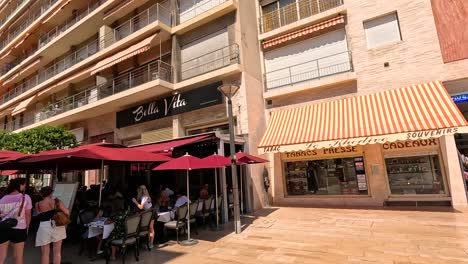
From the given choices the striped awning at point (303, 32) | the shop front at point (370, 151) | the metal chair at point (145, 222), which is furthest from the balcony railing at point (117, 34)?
the metal chair at point (145, 222)

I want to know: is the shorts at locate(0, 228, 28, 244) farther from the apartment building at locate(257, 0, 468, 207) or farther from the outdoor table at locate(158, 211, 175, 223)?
the apartment building at locate(257, 0, 468, 207)

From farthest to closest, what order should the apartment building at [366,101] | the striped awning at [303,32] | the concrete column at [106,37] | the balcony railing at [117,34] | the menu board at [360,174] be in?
the concrete column at [106,37] < the balcony railing at [117,34] < the striped awning at [303,32] < the menu board at [360,174] < the apartment building at [366,101]

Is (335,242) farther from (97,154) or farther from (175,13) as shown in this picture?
(175,13)

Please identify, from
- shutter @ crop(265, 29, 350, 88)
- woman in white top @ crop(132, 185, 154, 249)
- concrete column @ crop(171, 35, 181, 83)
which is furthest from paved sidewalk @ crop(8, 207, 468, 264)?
concrete column @ crop(171, 35, 181, 83)

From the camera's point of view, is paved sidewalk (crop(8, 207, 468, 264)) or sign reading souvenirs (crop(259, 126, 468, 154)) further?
sign reading souvenirs (crop(259, 126, 468, 154))

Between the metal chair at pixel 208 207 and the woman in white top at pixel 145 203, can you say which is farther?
the metal chair at pixel 208 207

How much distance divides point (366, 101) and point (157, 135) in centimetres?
1142

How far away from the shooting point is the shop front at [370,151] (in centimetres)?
962

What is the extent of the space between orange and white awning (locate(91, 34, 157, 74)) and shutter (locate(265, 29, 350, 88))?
6787mm

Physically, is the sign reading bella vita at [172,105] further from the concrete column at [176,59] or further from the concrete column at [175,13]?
the concrete column at [175,13]

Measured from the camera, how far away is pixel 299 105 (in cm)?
1364

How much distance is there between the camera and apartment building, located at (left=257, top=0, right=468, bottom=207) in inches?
406

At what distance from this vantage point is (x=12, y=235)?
506 cm

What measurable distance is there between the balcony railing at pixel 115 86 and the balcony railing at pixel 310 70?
605cm
